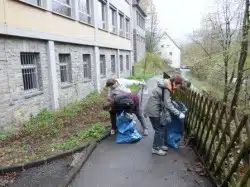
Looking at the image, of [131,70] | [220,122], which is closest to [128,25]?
[131,70]

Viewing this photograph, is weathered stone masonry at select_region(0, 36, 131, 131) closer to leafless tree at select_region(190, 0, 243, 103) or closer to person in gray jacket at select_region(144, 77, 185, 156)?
person in gray jacket at select_region(144, 77, 185, 156)

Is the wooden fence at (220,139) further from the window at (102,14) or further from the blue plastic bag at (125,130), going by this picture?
the window at (102,14)

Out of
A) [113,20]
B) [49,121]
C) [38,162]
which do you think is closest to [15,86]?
[49,121]

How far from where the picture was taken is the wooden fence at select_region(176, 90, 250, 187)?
3126 millimetres

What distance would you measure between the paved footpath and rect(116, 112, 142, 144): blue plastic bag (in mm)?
191

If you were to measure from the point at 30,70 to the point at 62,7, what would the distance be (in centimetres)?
413

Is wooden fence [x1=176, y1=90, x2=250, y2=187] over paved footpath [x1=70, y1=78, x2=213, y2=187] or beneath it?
over

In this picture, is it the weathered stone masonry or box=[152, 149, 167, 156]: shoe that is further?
the weathered stone masonry

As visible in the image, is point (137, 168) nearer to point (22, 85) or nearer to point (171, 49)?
point (22, 85)

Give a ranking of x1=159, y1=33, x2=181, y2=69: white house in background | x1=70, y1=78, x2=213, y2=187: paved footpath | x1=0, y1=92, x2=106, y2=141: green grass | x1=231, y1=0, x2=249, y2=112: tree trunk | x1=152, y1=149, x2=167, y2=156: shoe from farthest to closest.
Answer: x1=159, y1=33, x2=181, y2=69: white house in background → x1=231, y1=0, x2=249, y2=112: tree trunk → x1=0, y1=92, x2=106, y2=141: green grass → x1=152, y1=149, x2=167, y2=156: shoe → x1=70, y1=78, x2=213, y2=187: paved footpath

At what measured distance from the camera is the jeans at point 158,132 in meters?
5.25

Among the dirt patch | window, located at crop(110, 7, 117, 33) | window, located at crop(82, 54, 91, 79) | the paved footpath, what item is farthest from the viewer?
window, located at crop(110, 7, 117, 33)

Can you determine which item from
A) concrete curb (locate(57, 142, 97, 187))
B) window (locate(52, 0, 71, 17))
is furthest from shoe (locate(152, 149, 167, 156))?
window (locate(52, 0, 71, 17))

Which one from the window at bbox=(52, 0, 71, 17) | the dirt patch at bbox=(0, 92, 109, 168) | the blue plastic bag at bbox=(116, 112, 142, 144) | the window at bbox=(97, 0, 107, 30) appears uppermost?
the window at bbox=(97, 0, 107, 30)
